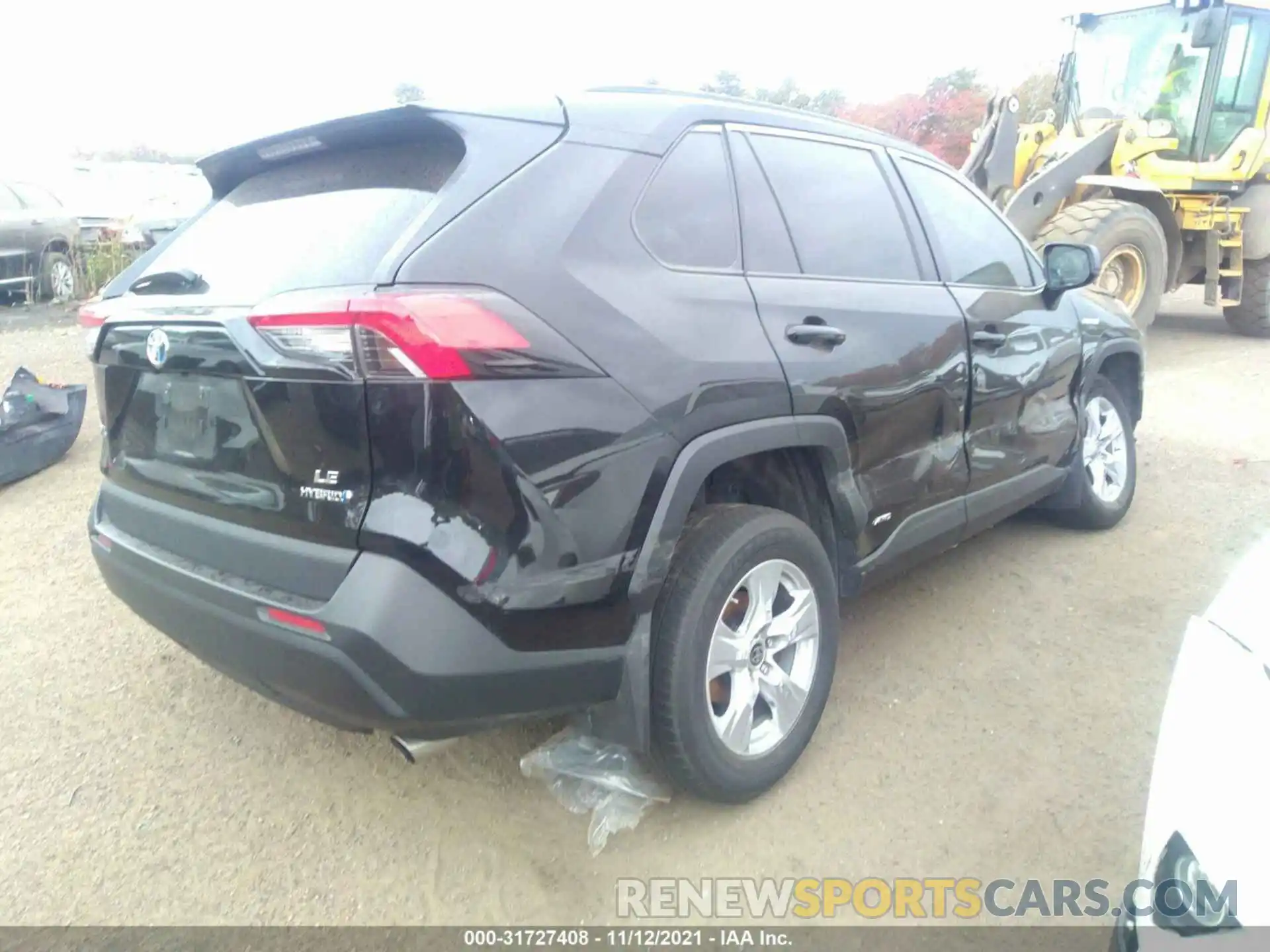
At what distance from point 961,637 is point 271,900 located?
2576mm

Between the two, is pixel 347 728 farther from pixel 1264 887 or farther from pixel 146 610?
pixel 1264 887

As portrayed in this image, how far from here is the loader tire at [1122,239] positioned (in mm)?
7945

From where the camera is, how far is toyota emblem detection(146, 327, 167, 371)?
7.45ft

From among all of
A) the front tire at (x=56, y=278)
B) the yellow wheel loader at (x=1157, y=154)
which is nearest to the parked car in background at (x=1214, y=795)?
the yellow wheel loader at (x=1157, y=154)

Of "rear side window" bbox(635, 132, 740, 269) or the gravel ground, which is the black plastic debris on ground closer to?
the gravel ground

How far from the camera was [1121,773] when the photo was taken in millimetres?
2766

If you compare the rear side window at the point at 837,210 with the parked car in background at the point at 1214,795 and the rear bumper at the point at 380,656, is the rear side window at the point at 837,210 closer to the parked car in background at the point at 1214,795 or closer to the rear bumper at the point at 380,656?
the rear bumper at the point at 380,656

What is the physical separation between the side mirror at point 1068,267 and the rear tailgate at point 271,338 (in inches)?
102

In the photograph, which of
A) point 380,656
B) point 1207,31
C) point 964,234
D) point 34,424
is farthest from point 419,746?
point 1207,31

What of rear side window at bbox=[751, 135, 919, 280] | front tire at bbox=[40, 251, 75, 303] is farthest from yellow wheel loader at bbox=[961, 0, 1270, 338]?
front tire at bbox=[40, 251, 75, 303]

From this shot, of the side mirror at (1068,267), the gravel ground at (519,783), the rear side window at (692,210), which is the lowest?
the gravel ground at (519,783)

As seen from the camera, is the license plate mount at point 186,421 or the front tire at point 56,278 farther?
the front tire at point 56,278

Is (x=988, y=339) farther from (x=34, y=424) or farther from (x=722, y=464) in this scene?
(x=34, y=424)

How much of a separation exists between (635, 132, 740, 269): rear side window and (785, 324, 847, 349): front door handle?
0.26 m
